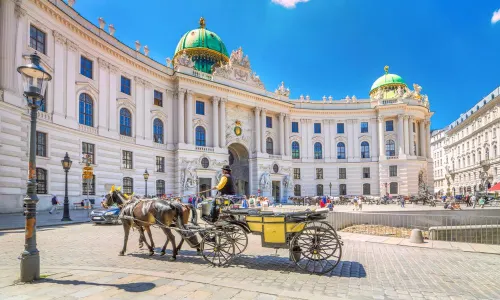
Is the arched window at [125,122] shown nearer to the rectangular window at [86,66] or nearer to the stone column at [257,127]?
the rectangular window at [86,66]

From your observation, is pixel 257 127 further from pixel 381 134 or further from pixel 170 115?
pixel 381 134

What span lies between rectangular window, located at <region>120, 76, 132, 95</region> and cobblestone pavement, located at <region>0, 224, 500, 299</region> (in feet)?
84.0

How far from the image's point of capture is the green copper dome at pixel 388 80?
2294 inches

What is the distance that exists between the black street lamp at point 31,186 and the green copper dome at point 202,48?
40.0 m

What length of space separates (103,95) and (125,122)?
3.80 meters

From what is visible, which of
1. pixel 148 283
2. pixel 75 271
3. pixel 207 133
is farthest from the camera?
pixel 207 133

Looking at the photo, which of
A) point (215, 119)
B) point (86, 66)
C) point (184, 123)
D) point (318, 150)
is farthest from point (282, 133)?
point (86, 66)

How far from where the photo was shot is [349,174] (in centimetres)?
5422

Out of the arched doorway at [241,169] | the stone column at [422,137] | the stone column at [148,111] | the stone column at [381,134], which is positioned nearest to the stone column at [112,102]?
the stone column at [148,111]

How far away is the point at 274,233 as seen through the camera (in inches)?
308

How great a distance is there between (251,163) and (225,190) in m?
36.8

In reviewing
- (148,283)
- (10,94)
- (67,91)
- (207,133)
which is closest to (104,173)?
(67,91)

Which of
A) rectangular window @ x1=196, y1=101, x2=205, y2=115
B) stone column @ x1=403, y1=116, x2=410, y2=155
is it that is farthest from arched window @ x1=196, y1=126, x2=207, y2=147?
stone column @ x1=403, y1=116, x2=410, y2=155

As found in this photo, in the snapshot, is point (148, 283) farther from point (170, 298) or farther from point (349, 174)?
point (349, 174)
